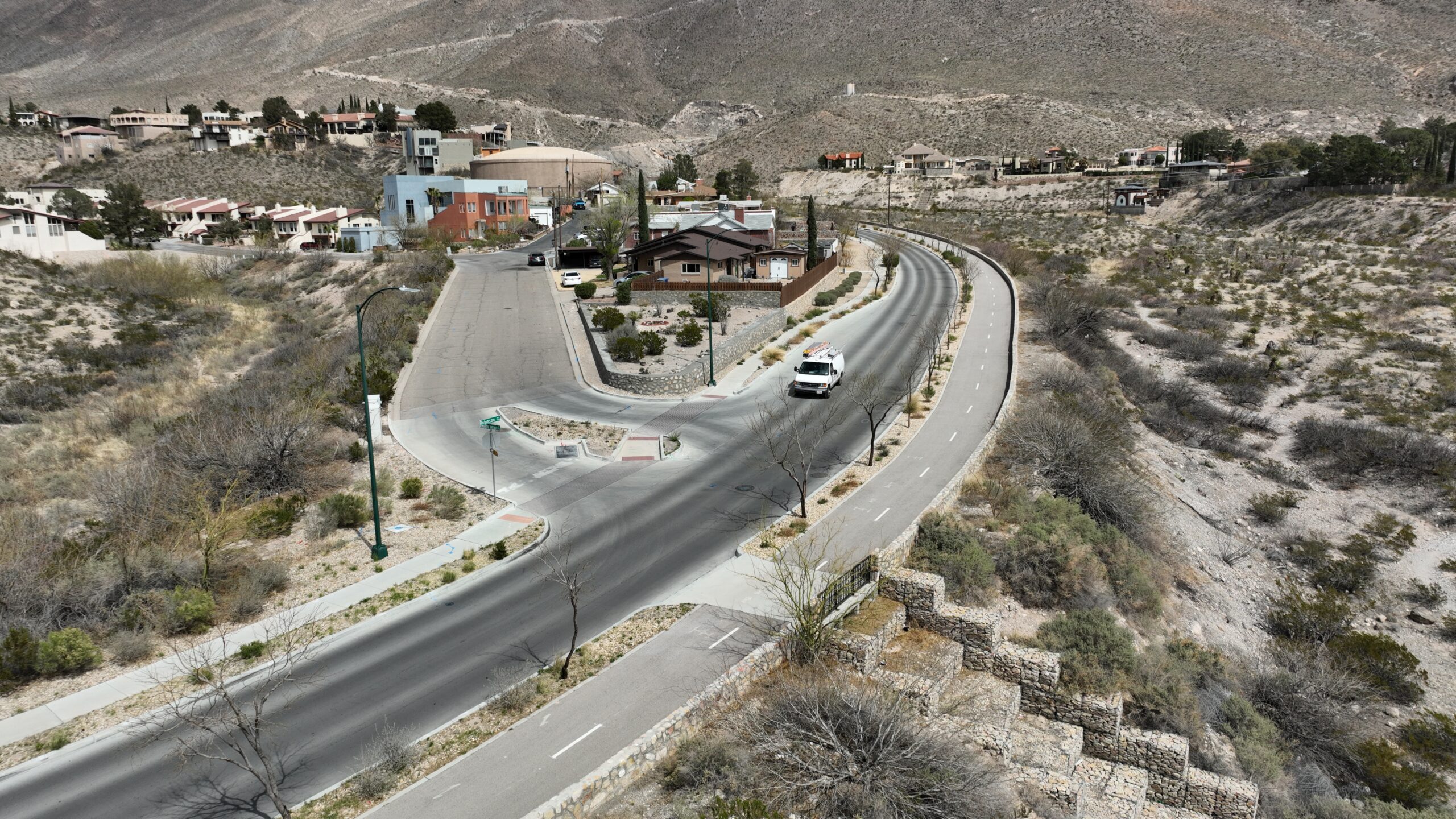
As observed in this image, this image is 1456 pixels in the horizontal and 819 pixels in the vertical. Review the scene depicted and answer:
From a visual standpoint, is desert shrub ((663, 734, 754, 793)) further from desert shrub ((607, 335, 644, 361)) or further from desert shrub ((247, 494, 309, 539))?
desert shrub ((607, 335, 644, 361))

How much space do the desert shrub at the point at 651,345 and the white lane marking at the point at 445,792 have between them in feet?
98.6

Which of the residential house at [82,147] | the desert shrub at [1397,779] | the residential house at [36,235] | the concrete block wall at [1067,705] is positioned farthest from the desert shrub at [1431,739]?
the residential house at [82,147]

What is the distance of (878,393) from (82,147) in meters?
A: 143

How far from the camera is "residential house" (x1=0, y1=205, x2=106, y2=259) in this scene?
205 feet

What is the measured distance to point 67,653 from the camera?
1631cm

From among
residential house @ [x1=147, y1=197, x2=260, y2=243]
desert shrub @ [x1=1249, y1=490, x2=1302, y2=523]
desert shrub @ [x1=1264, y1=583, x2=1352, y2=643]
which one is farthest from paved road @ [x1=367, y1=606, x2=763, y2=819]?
residential house @ [x1=147, y1=197, x2=260, y2=243]

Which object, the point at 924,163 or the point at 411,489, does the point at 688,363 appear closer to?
the point at 411,489

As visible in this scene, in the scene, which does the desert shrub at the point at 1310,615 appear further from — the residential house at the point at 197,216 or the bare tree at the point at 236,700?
the residential house at the point at 197,216

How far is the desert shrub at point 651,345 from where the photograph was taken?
42500mm

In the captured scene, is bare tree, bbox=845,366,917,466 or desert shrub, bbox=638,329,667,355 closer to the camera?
bare tree, bbox=845,366,917,466

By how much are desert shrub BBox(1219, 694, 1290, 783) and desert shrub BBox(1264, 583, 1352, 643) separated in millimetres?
6004

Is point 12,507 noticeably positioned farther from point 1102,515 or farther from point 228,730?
point 1102,515

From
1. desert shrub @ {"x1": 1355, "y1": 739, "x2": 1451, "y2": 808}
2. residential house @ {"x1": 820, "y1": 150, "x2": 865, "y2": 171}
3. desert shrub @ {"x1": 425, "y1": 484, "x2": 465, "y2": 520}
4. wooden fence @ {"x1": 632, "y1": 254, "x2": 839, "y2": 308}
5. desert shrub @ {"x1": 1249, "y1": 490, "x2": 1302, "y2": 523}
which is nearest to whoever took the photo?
desert shrub @ {"x1": 1355, "y1": 739, "x2": 1451, "y2": 808}

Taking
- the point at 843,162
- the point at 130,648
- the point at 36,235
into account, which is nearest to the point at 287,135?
the point at 36,235
